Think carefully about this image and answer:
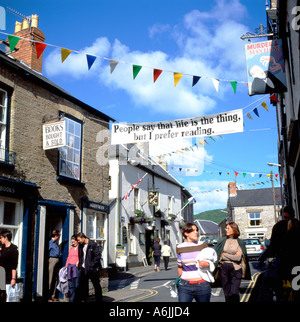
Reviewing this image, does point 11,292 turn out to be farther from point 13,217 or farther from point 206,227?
point 206,227

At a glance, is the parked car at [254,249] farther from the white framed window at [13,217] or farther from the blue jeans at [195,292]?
the blue jeans at [195,292]

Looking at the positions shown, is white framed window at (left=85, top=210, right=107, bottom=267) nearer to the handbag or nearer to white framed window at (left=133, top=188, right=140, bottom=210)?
the handbag

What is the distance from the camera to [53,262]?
10.2m

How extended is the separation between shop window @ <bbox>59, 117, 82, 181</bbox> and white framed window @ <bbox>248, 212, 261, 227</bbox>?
137 feet

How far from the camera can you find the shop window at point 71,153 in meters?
11.1

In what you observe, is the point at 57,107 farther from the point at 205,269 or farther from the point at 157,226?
the point at 157,226

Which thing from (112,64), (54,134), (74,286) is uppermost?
(112,64)

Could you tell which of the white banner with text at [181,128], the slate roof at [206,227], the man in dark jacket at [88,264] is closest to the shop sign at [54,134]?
the white banner with text at [181,128]

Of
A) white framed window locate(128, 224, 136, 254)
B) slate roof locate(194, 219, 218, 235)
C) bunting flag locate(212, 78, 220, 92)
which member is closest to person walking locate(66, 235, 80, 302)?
bunting flag locate(212, 78, 220, 92)

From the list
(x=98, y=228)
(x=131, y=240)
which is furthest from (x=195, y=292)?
(x=131, y=240)

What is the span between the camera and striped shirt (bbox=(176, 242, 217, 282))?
195 inches

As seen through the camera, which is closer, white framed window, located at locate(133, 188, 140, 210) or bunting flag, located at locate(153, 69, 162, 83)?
bunting flag, located at locate(153, 69, 162, 83)

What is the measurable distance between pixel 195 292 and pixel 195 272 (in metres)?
0.25
